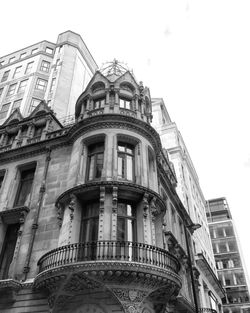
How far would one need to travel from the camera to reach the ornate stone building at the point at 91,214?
14007 mm

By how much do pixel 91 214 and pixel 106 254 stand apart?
328cm

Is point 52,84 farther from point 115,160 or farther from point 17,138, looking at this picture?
point 115,160

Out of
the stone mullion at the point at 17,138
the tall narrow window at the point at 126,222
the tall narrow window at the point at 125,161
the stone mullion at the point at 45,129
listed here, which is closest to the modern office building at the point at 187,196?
the tall narrow window at the point at 125,161

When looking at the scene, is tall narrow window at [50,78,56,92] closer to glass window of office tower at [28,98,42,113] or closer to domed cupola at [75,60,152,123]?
glass window of office tower at [28,98,42,113]

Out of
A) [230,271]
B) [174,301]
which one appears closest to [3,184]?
[174,301]

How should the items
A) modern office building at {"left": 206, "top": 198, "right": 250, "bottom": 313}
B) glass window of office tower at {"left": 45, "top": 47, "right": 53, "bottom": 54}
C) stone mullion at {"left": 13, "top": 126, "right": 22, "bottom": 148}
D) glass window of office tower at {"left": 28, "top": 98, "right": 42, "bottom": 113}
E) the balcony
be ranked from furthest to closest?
modern office building at {"left": 206, "top": 198, "right": 250, "bottom": 313} < glass window of office tower at {"left": 45, "top": 47, "right": 53, "bottom": 54} < glass window of office tower at {"left": 28, "top": 98, "right": 42, "bottom": 113} < stone mullion at {"left": 13, "top": 126, "right": 22, "bottom": 148} < the balcony

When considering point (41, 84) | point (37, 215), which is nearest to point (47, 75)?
point (41, 84)

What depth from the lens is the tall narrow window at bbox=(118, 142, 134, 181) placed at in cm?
1913

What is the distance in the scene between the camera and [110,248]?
14742 millimetres

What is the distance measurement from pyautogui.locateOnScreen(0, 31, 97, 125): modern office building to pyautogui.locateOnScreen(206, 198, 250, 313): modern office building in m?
55.1

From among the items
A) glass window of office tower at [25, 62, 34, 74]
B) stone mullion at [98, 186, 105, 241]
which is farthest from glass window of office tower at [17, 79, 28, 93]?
stone mullion at [98, 186, 105, 241]

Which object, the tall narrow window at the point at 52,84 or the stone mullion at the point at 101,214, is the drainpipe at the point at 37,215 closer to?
the stone mullion at the point at 101,214

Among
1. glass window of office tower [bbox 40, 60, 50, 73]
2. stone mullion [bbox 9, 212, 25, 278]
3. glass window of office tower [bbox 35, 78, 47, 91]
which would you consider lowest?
stone mullion [bbox 9, 212, 25, 278]

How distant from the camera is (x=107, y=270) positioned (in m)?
13.4
